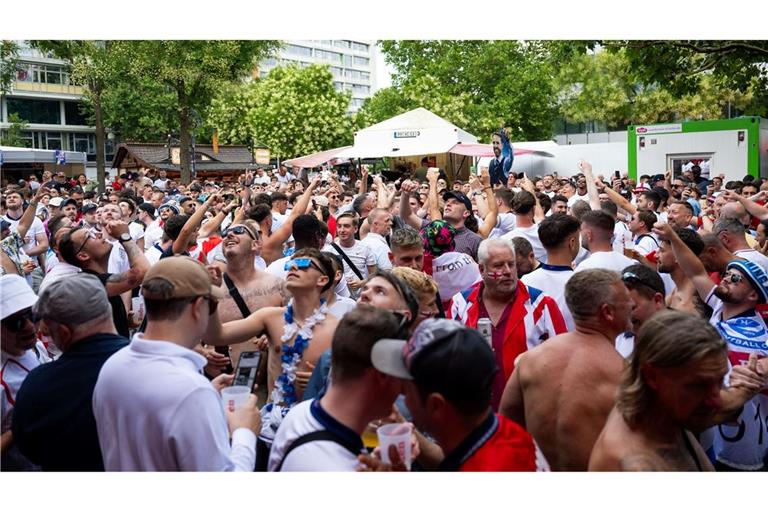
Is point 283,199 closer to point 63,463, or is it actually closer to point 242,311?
point 242,311

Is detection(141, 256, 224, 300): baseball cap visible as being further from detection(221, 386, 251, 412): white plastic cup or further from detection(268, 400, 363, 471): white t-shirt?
detection(268, 400, 363, 471): white t-shirt

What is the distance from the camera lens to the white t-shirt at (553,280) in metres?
5.30

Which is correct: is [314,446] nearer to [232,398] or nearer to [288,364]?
[232,398]

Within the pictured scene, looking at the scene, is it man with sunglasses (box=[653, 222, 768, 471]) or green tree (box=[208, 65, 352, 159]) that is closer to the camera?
man with sunglasses (box=[653, 222, 768, 471])

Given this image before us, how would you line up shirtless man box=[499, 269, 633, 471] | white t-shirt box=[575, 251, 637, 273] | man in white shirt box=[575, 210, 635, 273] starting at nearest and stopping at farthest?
shirtless man box=[499, 269, 633, 471]
white t-shirt box=[575, 251, 637, 273]
man in white shirt box=[575, 210, 635, 273]

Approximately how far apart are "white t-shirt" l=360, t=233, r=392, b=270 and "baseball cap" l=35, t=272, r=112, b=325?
410 centimetres

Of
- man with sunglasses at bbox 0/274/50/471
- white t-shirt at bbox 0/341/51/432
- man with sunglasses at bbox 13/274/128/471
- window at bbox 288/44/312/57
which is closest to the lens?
man with sunglasses at bbox 13/274/128/471

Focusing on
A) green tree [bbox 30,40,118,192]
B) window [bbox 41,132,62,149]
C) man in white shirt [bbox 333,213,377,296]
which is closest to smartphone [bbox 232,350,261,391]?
man in white shirt [bbox 333,213,377,296]

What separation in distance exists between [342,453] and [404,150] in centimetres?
1748

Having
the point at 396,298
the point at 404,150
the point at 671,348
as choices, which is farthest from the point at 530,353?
the point at 404,150

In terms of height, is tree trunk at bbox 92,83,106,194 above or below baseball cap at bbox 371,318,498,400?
above

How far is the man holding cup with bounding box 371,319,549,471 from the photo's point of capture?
2365mm

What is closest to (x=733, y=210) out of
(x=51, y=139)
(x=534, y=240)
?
(x=534, y=240)

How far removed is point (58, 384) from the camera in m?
3.24
